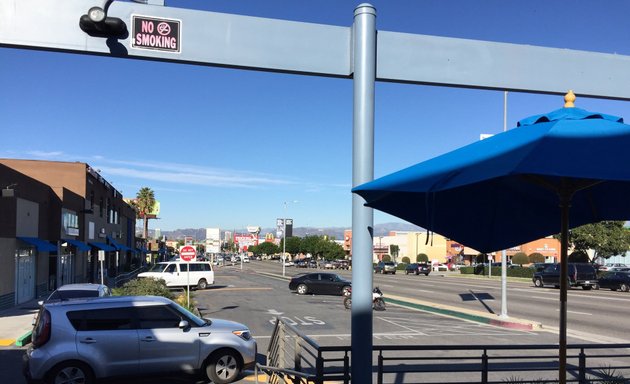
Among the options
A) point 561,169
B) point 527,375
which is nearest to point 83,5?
point 561,169

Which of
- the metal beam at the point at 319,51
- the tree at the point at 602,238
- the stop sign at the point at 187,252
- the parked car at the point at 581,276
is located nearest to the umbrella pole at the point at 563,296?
the metal beam at the point at 319,51

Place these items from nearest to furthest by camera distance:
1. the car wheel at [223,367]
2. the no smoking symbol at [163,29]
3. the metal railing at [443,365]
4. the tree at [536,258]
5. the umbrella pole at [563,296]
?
the umbrella pole at [563,296] → the no smoking symbol at [163,29] → the metal railing at [443,365] → the car wheel at [223,367] → the tree at [536,258]

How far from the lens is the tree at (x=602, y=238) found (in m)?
53.4

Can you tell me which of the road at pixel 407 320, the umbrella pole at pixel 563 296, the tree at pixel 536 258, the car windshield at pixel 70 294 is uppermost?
the umbrella pole at pixel 563 296

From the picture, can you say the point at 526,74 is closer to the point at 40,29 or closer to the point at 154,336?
the point at 40,29

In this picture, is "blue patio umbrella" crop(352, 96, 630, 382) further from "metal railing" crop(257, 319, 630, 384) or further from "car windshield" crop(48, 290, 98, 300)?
"car windshield" crop(48, 290, 98, 300)

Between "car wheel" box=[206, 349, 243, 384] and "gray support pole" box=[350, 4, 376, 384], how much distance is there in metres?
6.22

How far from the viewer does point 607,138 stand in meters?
2.99

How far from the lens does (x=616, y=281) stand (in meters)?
37.2

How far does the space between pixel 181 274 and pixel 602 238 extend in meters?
42.9

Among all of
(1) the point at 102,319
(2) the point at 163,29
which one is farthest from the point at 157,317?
(2) the point at 163,29

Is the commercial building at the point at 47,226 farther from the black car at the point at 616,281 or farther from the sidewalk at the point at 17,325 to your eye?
the black car at the point at 616,281

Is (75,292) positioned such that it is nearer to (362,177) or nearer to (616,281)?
(362,177)

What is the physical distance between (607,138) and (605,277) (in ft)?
134
